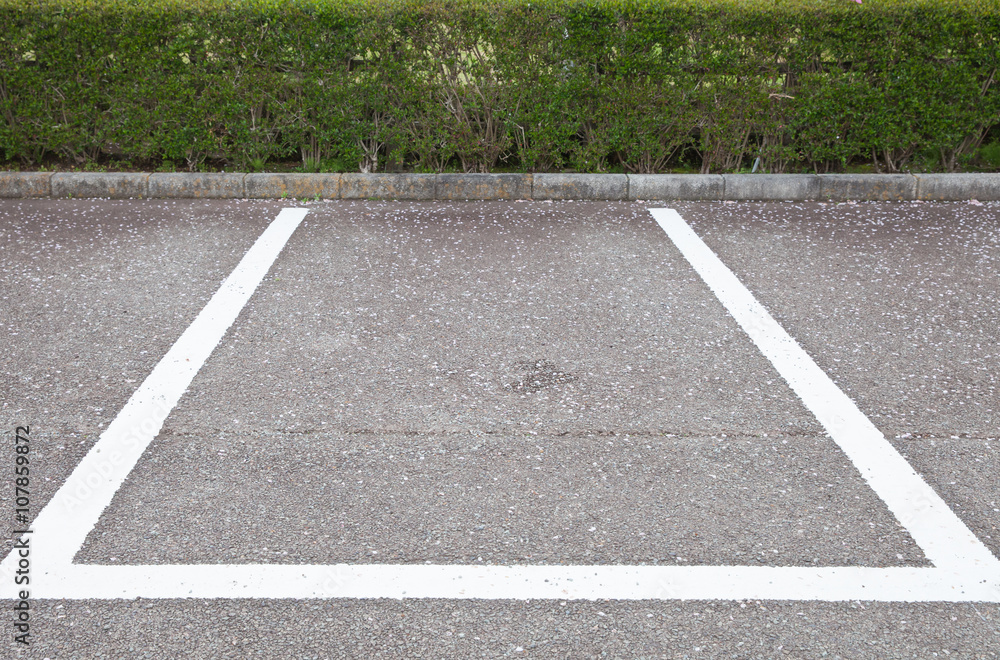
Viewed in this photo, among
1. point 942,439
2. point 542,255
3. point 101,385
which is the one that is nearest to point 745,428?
point 942,439

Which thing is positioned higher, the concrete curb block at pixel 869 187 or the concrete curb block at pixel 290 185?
the concrete curb block at pixel 869 187

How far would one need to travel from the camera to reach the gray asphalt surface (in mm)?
2412

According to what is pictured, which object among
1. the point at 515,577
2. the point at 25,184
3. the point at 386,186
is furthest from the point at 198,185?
the point at 515,577

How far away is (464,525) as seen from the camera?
2.82 m

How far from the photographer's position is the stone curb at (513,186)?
7156 mm

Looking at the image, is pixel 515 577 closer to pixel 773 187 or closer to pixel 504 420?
pixel 504 420

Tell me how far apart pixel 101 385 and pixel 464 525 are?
6.67 ft

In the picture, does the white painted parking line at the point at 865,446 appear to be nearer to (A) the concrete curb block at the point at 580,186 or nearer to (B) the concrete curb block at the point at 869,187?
(A) the concrete curb block at the point at 580,186

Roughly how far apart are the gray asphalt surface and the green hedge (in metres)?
1.60

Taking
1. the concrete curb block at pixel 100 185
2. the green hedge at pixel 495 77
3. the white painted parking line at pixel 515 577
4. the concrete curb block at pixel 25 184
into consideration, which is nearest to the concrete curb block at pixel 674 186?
the green hedge at pixel 495 77

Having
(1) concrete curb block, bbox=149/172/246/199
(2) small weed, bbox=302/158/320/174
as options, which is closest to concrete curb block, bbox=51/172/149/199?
(1) concrete curb block, bbox=149/172/246/199

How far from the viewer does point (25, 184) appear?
23.3ft

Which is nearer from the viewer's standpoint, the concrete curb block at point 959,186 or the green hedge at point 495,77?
the green hedge at point 495,77

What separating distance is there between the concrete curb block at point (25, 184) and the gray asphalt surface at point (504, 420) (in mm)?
1136
